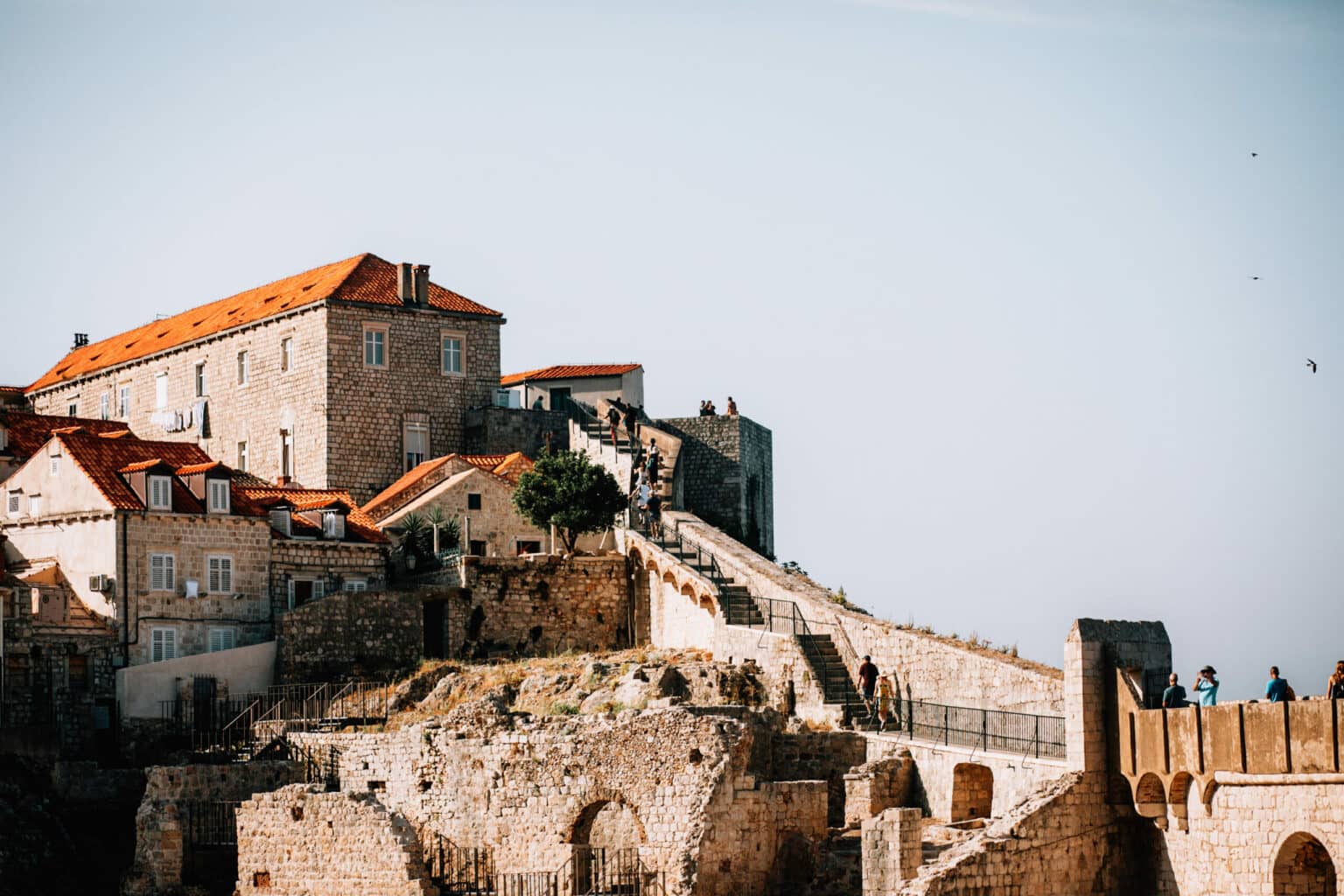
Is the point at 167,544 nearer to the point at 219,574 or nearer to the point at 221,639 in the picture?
the point at 219,574

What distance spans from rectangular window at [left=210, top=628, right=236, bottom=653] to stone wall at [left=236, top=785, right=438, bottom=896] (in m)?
9.49

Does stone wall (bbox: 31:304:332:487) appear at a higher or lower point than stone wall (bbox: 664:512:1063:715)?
higher

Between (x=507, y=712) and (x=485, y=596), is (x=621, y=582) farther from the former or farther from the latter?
(x=507, y=712)

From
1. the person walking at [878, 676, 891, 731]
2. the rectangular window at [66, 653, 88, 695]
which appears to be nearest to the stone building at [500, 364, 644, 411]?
the rectangular window at [66, 653, 88, 695]

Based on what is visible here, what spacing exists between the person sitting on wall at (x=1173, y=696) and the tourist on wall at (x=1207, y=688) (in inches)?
25.3

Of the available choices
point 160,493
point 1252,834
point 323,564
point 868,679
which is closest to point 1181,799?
point 1252,834

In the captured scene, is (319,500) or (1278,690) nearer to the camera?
(1278,690)

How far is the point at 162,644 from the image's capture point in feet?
186

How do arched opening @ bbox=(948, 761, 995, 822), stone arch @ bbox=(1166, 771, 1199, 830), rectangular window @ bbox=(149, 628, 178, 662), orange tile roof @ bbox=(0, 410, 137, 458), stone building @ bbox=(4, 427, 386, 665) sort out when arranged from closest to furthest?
stone arch @ bbox=(1166, 771, 1199, 830) < arched opening @ bbox=(948, 761, 995, 822) < stone building @ bbox=(4, 427, 386, 665) < rectangular window @ bbox=(149, 628, 178, 662) < orange tile roof @ bbox=(0, 410, 137, 458)

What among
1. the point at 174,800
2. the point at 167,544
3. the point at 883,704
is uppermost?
the point at 167,544

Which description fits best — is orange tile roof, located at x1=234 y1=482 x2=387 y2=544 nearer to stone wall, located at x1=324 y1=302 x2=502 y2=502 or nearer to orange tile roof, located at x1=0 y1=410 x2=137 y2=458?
stone wall, located at x1=324 y1=302 x2=502 y2=502

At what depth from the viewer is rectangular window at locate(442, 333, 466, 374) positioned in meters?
69.6

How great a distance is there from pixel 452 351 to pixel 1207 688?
35929 mm

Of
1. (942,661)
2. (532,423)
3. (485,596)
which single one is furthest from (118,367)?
(942,661)
